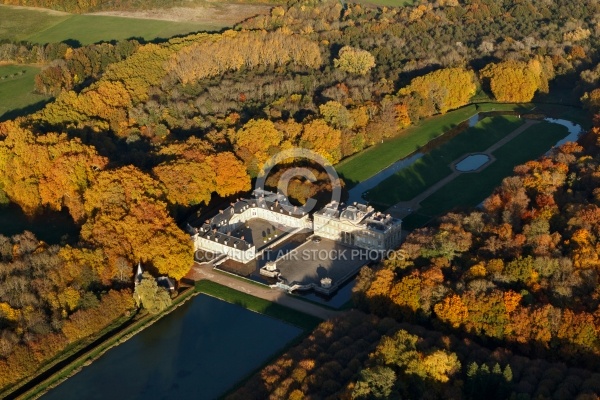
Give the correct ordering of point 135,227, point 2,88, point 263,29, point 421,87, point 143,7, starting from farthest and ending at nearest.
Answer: point 143,7
point 263,29
point 2,88
point 421,87
point 135,227

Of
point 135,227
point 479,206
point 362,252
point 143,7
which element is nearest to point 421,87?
point 479,206

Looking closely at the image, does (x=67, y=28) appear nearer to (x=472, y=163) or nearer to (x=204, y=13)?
(x=204, y=13)

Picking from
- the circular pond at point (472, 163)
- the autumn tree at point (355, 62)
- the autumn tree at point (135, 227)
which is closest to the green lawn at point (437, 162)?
the circular pond at point (472, 163)

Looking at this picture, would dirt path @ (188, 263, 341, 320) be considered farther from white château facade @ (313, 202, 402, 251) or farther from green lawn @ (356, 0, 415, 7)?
green lawn @ (356, 0, 415, 7)

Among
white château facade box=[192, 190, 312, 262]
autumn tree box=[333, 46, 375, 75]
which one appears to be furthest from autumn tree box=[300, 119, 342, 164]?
autumn tree box=[333, 46, 375, 75]

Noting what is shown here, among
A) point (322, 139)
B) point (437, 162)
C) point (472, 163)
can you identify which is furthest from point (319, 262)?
point (472, 163)

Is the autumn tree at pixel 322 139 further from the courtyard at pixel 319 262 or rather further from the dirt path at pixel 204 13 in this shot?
the dirt path at pixel 204 13

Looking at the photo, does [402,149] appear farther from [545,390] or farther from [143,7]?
[143,7]
